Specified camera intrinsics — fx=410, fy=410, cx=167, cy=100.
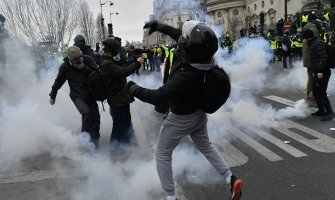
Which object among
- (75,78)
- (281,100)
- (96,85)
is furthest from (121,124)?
(281,100)

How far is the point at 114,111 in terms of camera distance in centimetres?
611

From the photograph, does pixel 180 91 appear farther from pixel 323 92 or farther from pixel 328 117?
pixel 323 92

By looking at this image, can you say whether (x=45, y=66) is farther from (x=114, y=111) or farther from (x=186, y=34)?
(x=186, y=34)

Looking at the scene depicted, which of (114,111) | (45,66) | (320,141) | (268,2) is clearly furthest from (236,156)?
(268,2)

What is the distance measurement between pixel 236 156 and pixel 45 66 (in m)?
19.0

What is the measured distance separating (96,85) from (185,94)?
2515 millimetres

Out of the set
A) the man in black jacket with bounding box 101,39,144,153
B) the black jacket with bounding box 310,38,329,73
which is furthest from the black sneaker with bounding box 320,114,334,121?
the man in black jacket with bounding box 101,39,144,153

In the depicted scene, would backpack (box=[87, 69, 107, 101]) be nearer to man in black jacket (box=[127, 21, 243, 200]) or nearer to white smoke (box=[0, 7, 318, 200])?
white smoke (box=[0, 7, 318, 200])

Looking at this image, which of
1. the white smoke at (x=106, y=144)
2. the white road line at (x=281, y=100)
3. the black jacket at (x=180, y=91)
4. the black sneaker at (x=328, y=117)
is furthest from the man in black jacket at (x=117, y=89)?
the white road line at (x=281, y=100)

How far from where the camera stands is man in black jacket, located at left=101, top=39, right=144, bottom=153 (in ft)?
18.3

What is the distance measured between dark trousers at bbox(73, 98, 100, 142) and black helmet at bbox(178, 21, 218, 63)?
2976 mm

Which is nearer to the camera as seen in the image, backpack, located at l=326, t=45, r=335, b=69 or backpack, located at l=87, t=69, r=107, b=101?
backpack, located at l=87, t=69, r=107, b=101

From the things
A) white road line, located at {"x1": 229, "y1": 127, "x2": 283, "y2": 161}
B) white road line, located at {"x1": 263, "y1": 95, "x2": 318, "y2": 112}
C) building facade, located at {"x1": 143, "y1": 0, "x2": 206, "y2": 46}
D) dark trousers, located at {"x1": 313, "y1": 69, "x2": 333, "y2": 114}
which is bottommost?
white road line, located at {"x1": 229, "y1": 127, "x2": 283, "y2": 161}

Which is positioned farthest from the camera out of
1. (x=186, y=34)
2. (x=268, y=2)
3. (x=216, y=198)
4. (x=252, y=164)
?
(x=268, y=2)
